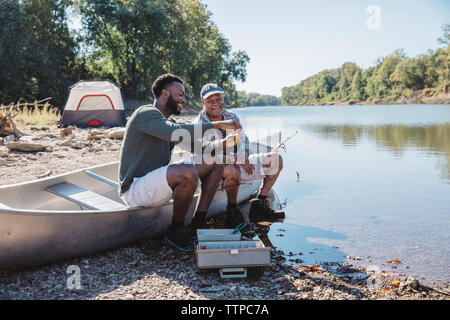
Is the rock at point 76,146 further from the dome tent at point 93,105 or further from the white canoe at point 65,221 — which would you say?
the dome tent at point 93,105

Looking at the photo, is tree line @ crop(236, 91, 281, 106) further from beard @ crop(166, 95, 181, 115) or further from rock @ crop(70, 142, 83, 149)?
beard @ crop(166, 95, 181, 115)

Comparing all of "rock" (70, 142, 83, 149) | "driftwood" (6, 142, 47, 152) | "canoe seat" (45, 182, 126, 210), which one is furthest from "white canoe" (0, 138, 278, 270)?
"rock" (70, 142, 83, 149)

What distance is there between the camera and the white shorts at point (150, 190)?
3.33 meters

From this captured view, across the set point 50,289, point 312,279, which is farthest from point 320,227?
point 50,289

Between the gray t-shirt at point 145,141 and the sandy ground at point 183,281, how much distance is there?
69cm

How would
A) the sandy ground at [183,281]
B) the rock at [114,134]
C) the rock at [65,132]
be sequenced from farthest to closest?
the rock at [114,134], the rock at [65,132], the sandy ground at [183,281]

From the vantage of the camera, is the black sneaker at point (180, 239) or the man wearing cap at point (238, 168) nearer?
the black sneaker at point (180, 239)

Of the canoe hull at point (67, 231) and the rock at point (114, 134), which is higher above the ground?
the rock at point (114, 134)

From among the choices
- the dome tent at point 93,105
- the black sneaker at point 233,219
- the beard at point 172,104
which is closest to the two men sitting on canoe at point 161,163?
the beard at point 172,104

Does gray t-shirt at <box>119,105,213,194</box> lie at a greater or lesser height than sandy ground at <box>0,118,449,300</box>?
greater

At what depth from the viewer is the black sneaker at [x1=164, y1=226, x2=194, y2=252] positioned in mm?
3494

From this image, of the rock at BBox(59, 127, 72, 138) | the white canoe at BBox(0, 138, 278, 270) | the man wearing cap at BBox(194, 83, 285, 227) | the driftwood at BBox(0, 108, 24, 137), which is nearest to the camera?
the white canoe at BBox(0, 138, 278, 270)

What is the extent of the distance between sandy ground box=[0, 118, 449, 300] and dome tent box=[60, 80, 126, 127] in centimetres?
1140

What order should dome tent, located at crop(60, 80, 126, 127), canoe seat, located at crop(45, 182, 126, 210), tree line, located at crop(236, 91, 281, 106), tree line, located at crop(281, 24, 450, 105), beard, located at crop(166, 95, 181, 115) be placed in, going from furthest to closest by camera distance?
tree line, located at crop(236, 91, 281, 106) < tree line, located at crop(281, 24, 450, 105) < dome tent, located at crop(60, 80, 126, 127) < canoe seat, located at crop(45, 182, 126, 210) < beard, located at crop(166, 95, 181, 115)
